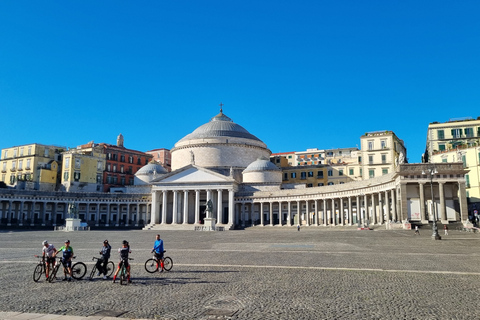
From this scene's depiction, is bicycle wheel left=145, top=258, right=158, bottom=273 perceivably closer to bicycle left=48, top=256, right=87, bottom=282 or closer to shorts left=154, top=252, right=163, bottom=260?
shorts left=154, top=252, right=163, bottom=260

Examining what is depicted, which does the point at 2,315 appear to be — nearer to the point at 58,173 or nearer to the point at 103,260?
the point at 103,260

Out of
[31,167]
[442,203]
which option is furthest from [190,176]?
[442,203]

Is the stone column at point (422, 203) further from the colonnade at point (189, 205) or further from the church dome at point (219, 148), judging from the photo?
the church dome at point (219, 148)

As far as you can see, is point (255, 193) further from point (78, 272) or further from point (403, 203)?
point (78, 272)

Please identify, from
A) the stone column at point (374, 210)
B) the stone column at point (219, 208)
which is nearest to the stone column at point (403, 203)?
the stone column at point (374, 210)

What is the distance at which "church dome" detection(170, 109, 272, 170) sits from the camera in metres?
83.5

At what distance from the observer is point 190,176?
7206 cm

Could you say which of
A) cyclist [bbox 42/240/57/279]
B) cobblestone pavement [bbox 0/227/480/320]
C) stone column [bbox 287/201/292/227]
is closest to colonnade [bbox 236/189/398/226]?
stone column [bbox 287/201/292/227]

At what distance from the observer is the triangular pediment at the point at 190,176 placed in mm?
71250

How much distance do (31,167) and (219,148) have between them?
121ft

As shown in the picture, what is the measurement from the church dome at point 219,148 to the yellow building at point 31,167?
80.0 ft

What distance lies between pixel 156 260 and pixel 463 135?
5482 centimetres

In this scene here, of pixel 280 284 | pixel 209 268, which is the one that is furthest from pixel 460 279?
pixel 209 268

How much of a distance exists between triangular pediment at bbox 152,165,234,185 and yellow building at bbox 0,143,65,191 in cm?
2274
